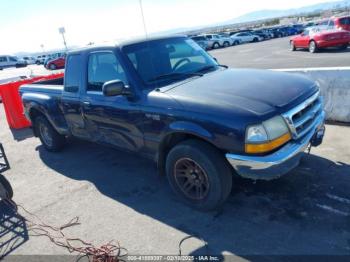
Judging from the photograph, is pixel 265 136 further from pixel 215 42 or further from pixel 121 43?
pixel 215 42

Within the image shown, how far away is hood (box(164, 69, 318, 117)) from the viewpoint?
3.29 meters

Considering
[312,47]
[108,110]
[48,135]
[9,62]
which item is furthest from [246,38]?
[108,110]

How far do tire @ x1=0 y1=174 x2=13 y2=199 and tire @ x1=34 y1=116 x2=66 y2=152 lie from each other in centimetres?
184

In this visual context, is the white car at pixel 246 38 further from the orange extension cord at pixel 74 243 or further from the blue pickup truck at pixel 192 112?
the orange extension cord at pixel 74 243

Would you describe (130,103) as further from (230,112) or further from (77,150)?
(77,150)

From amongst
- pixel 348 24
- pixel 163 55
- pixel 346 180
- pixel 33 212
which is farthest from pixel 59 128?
pixel 348 24

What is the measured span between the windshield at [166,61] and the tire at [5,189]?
2428 millimetres

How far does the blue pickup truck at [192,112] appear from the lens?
3.25 meters


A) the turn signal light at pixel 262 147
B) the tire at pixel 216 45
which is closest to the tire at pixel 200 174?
the turn signal light at pixel 262 147

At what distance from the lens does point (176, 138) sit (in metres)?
3.93

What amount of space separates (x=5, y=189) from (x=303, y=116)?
4.01 meters

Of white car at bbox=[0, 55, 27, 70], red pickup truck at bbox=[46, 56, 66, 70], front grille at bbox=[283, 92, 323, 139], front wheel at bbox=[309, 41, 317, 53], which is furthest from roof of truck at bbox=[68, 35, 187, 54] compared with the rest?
white car at bbox=[0, 55, 27, 70]

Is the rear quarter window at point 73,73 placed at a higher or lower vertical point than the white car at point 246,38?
higher

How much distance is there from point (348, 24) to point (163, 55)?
63.6ft
